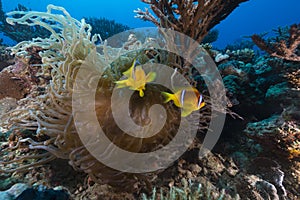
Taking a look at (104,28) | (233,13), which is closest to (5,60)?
(104,28)

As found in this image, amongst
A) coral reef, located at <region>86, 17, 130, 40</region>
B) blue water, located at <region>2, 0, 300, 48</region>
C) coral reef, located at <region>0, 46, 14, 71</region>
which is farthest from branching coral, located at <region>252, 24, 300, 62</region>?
blue water, located at <region>2, 0, 300, 48</region>

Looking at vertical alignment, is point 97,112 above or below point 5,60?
below

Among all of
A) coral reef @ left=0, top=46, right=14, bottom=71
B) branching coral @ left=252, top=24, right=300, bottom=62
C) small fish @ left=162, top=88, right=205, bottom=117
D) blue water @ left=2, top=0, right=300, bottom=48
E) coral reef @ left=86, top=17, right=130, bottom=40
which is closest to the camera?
small fish @ left=162, top=88, right=205, bottom=117

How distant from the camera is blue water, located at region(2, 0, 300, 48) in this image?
7344 cm

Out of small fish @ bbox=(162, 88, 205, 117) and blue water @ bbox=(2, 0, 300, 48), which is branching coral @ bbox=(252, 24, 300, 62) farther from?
blue water @ bbox=(2, 0, 300, 48)

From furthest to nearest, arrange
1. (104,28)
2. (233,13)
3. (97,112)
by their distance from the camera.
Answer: (233,13)
(104,28)
(97,112)

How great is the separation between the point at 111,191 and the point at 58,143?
Answer: 2.01ft

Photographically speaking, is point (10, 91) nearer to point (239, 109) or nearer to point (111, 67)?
point (111, 67)

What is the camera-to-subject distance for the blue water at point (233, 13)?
73.4 meters

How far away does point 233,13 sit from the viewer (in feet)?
281

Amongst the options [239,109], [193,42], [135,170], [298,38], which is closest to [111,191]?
[135,170]

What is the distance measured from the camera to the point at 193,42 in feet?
6.67

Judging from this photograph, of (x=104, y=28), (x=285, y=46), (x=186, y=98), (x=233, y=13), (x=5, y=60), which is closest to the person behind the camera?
(x=186, y=98)

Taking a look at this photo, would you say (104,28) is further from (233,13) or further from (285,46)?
(233,13)
